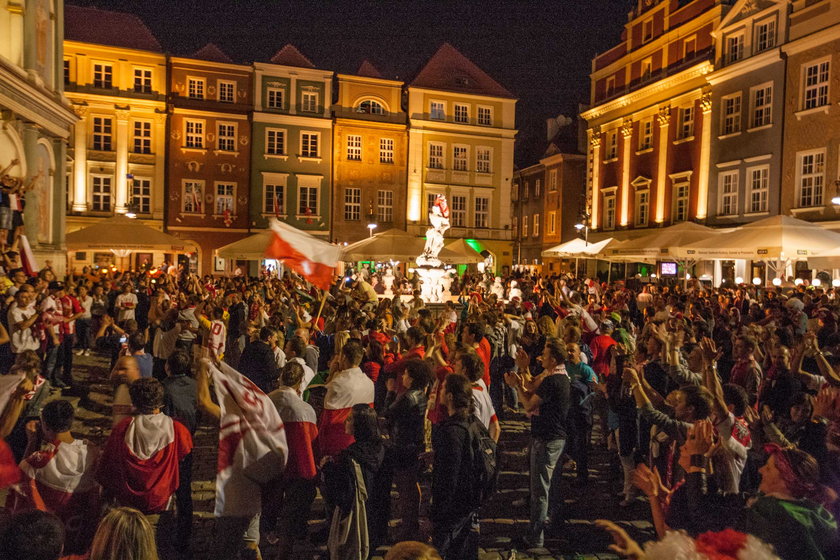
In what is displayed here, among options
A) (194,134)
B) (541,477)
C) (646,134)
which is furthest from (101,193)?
(541,477)

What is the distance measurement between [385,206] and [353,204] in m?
2.16

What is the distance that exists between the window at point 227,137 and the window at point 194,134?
104 cm

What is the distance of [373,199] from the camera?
137ft

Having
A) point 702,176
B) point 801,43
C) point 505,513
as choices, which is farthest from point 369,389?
point 702,176

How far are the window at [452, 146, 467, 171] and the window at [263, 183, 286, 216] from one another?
461 inches

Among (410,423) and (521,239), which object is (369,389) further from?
(521,239)

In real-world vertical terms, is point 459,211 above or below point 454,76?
below

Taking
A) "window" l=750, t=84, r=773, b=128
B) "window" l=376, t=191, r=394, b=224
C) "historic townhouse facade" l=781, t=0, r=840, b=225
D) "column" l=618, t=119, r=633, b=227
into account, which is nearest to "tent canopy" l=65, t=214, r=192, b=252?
"historic townhouse facade" l=781, t=0, r=840, b=225

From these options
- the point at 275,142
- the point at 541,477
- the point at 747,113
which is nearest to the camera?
the point at 541,477

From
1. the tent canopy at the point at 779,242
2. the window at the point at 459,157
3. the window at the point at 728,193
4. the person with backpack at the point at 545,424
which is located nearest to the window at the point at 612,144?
the window at the point at 728,193

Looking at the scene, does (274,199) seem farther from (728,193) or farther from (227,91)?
(728,193)

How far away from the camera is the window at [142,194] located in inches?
1457

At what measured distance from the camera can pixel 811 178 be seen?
24828mm

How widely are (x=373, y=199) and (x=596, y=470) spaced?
35.2m
